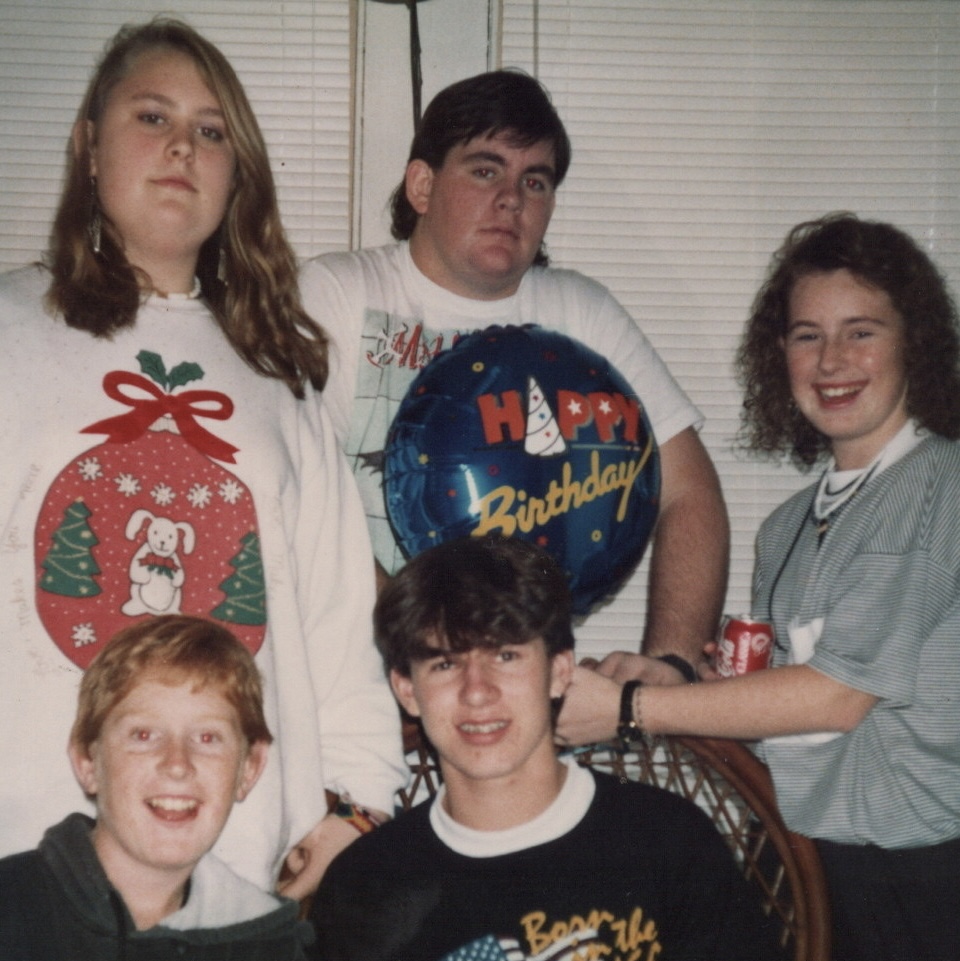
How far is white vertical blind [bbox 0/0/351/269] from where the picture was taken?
8.71 ft

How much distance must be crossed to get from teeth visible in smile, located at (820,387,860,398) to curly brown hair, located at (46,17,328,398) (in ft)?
2.50

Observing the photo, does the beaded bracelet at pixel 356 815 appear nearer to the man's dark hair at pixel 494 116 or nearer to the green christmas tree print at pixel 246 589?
the green christmas tree print at pixel 246 589

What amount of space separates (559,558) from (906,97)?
1.67 meters

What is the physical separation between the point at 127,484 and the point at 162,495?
0.04m

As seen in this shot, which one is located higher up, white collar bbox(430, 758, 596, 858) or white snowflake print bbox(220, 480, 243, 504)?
white snowflake print bbox(220, 480, 243, 504)

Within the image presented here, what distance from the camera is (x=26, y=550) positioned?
4.71 ft

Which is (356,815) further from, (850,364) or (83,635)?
(850,364)

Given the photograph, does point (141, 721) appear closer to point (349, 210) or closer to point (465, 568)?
point (465, 568)

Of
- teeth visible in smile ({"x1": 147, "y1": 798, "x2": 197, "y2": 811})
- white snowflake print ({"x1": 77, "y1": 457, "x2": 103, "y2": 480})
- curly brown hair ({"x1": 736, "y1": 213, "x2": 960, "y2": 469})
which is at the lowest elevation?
teeth visible in smile ({"x1": 147, "y1": 798, "x2": 197, "y2": 811})

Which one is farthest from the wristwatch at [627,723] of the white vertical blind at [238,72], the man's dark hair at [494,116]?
the white vertical blind at [238,72]

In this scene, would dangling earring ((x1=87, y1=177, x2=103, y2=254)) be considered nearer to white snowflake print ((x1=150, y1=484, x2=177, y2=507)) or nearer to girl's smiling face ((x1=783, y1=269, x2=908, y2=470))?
white snowflake print ((x1=150, y1=484, x2=177, y2=507))

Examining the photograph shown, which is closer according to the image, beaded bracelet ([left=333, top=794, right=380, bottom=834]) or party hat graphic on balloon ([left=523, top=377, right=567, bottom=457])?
beaded bracelet ([left=333, top=794, right=380, bottom=834])

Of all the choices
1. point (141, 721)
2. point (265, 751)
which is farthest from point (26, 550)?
point (265, 751)

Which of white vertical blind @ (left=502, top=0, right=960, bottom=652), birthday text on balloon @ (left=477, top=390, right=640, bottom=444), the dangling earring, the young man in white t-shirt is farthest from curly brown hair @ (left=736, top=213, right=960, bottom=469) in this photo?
the dangling earring
